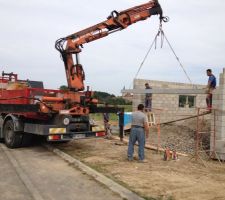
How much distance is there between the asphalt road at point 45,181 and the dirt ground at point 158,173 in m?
0.61

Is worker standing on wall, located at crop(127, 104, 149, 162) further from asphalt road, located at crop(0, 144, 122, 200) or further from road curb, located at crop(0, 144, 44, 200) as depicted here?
road curb, located at crop(0, 144, 44, 200)

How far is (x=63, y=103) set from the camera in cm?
1105

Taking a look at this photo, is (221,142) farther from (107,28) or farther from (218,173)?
(107,28)

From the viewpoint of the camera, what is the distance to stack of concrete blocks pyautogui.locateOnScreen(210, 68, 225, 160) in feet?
37.6

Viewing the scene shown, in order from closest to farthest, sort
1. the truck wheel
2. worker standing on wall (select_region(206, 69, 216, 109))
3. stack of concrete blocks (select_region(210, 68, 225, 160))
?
stack of concrete blocks (select_region(210, 68, 225, 160)) → the truck wheel → worker standing on wall (select_region(206, 69, 216, 109))

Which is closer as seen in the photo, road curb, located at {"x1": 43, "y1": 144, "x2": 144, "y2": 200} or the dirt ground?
road curb, located at {"x1": 43, "y1": 144, "x2": 144, "y2": 200}

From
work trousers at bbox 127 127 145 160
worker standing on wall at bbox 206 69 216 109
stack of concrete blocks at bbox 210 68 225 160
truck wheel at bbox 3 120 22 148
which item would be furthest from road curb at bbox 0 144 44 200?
worker standing on wall at bbox 206 69 216 109

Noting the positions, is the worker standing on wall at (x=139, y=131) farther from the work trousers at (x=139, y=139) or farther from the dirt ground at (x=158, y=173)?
the dirt ground at (x=158, y=173)

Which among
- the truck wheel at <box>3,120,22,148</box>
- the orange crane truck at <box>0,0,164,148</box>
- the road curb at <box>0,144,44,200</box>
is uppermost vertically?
the orange crane truck at <box>0,0,164,148</box>

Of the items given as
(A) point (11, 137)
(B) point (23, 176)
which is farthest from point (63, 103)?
(B) point (23, 176)

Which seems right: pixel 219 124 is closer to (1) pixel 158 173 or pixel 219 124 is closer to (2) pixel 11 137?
(1) pixel 158 173

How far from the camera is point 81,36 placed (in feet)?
41.5

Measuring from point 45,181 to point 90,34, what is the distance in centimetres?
680

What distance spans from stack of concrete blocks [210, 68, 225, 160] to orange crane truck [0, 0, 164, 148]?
10.7 feet
